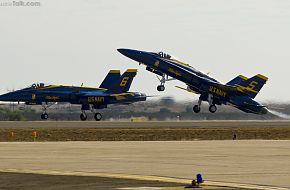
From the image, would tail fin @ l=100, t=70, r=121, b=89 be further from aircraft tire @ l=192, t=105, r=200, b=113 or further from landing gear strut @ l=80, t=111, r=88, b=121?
aircraft tire @ l=192, t=105, r=200, b=113

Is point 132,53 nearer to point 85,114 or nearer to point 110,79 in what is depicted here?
point 85,114

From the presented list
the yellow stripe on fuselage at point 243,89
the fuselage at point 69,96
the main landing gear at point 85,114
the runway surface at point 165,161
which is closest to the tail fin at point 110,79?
the fuselage at point 69,96

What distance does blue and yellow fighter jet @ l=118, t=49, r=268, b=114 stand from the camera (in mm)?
89125

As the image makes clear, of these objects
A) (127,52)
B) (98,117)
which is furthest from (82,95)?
(127,52)

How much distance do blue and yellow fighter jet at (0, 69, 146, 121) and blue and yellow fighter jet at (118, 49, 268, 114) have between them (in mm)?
10942

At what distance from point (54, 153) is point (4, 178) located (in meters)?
11.6

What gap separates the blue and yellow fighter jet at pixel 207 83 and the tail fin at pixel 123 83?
1175 cm

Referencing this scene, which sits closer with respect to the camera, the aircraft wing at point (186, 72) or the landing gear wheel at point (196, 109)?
the aircraft wing at point (186, 72)

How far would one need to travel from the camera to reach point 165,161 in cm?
3309

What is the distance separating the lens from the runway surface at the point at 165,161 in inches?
1088

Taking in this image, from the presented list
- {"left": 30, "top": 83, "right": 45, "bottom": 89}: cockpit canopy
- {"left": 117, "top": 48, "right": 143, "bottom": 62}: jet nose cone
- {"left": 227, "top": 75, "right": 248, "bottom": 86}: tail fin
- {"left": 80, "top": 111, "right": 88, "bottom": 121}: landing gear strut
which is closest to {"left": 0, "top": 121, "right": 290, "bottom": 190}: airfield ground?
{"left": 117, "top": 48, "right": 143, "bottom": 62}: jet nose cone

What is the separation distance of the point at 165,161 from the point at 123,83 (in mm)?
74417

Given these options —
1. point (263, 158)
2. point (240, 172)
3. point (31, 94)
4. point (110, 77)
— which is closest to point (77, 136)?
point (263, 158)

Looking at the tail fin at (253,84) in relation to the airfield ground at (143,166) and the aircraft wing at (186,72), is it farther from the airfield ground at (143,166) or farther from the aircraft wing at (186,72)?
the airfield ground at (143,166)
